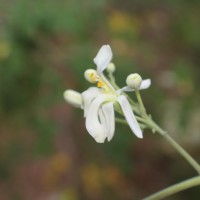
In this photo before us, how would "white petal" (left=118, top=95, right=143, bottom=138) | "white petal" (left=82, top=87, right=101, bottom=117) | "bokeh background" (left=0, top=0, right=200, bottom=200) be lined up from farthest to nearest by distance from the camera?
"bokeh background" (left=0, top=0, right=200, bottom=200)
"white petal" (left=82, top=87, right=101, bottom=117)
"white petal" (left=118, top=95, right=143, bottom=138)

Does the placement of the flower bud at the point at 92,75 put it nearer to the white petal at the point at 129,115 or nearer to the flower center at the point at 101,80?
the flower center at the point at 101,80

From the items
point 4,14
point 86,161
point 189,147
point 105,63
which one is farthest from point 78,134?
point 105,63

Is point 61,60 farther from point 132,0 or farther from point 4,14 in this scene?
point 132,0

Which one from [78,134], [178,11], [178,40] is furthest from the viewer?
[78,134]

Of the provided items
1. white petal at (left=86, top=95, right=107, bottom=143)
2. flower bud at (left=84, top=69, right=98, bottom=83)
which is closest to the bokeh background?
flower bud at (left=84, top=69, right=98, bottom=83)

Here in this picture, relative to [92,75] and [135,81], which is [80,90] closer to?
[92,75]

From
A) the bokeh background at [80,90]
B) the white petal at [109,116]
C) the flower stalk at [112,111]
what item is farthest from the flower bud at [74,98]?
the bokeh background at [80,90]

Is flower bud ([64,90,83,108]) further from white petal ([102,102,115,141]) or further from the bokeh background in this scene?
the bokeh background
